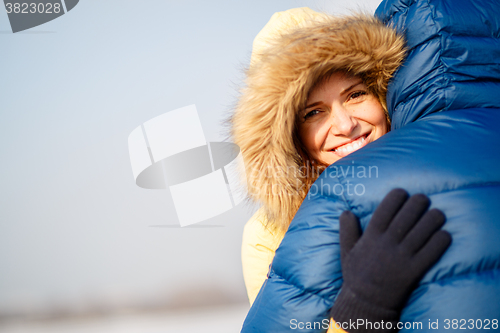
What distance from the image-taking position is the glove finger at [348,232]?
52 cm

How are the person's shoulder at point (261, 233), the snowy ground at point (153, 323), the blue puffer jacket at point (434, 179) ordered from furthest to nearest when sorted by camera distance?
the snowy ground at point (153, 323), the person's shoulder at point (261, 233), the blue puffer jacket at point (434, 179)

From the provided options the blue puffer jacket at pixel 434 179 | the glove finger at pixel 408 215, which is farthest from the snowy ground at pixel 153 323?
the glove finger at pixel 408 215

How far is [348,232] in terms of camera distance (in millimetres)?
521

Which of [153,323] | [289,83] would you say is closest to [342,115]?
[289,83]

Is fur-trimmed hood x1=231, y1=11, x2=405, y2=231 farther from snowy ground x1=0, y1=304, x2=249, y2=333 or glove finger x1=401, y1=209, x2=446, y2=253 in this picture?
snowy ground x1=0, y1=304, x2=249, y2=333

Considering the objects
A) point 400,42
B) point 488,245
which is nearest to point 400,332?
point 488,245

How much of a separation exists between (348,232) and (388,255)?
6 centimetres

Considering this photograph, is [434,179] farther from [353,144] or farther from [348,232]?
[353,144]

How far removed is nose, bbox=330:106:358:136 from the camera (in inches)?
35.2

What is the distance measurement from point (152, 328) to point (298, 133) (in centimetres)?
274

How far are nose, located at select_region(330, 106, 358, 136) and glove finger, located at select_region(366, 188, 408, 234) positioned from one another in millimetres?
413

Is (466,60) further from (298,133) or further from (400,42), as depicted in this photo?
(298,133)

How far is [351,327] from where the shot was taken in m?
0.52

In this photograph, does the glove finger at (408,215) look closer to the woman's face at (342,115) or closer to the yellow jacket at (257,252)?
the woman's face at (342,115)
